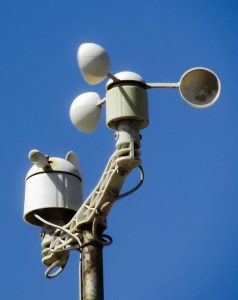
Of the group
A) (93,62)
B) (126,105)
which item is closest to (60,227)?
(126,105)

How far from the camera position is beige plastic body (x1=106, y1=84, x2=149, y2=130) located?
10.1m

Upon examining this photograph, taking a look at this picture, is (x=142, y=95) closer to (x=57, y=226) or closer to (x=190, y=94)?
(x=190, y=94)

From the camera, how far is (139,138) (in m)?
10.2

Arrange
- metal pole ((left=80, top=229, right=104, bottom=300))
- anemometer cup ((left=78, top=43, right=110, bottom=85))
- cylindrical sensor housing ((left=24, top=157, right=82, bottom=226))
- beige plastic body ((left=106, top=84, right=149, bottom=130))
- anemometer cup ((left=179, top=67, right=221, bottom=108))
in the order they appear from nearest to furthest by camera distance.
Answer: anemometer cup ((left=78, top=43, right=110, bottom=85)), beige plastic body ((left=106, top=84, right=149, bottom=130)), anemometer cup ((left=179, top=67, right=221, bottom=108)), metal pole ((left=80, top=229, right=104, bottom=300)), cylindrical sensor housing ((left=24, top=157, right=82, bottom=226))

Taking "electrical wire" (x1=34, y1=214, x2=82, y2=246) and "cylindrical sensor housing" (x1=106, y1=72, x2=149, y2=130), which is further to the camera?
"electrical wire" (x1=34, y1=214, x2=82, y2=246)

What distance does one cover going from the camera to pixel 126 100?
402 inches

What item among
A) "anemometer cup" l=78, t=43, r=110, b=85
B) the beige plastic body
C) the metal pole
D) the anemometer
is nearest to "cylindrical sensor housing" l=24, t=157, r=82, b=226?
the anemometer

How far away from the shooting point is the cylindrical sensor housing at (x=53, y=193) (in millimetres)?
12008

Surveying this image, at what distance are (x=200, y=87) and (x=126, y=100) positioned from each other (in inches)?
32.5

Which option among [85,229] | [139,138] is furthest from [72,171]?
[139,138]

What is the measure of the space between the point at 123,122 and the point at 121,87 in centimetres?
39

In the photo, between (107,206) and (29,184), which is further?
(29,184)

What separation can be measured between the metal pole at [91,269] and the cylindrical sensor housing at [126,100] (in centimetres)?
140

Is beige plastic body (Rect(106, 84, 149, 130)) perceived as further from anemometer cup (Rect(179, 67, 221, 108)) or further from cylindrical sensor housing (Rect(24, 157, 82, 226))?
cylindrical sensor housing (Rect(24, 157, 82, 226))
